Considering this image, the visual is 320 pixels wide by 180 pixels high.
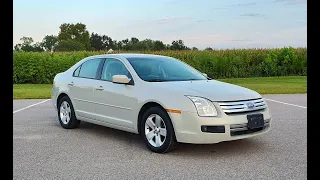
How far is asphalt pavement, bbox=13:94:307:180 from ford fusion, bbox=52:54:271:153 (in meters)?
0.33

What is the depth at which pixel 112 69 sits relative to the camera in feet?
24.7

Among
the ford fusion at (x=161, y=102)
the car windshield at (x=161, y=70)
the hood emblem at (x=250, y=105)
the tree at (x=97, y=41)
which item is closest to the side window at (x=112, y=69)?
the ford fusion at (x=161, y=102)

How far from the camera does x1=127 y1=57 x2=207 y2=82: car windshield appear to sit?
7023 millimetres

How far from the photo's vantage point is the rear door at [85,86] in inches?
306

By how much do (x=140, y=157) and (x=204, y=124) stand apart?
1066 mm

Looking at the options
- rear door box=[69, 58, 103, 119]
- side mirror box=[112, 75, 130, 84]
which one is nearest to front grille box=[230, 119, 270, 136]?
side mirror box=[112, 75, 130, 84]

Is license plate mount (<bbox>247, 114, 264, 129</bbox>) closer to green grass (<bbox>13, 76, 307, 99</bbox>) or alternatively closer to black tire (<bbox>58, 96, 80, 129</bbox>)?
black tire (<bbox>58, 96, 80, 129</bbox>)

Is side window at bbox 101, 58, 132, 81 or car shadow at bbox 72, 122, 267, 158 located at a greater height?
side window at bbox 101, 58, 132, 81

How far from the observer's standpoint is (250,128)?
611 cm

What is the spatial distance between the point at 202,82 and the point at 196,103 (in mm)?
1072

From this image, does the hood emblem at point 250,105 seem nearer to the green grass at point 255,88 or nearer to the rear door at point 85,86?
the rear door at point 85,86

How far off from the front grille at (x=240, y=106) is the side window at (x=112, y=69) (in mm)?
1988

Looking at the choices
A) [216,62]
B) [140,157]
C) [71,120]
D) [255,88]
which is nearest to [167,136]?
[140,157]

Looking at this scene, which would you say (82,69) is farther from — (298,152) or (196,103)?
(298,152)
